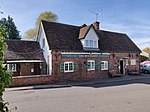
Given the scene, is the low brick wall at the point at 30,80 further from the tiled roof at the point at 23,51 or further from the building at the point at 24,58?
the tiled roof at the point at 23,51

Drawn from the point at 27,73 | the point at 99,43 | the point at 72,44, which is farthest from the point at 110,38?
the point at 27,73

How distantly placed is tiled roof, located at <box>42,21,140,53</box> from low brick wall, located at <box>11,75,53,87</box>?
368 cm

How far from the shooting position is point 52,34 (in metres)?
23.3

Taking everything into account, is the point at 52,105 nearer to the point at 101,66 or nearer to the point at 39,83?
the point at 39,83

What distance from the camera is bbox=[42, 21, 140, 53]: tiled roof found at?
22781 mm

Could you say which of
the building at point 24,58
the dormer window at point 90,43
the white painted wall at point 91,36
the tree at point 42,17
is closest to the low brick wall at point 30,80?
the building at point 24,58

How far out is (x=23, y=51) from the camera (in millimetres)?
23391

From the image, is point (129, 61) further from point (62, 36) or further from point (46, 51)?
point (46, 51)

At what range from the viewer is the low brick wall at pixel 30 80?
18.7 meters

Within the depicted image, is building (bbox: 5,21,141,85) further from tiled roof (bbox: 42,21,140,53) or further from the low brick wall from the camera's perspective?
the low brick wall

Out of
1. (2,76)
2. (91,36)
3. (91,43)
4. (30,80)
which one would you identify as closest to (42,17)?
(91,36)

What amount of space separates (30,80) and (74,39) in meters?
8.67

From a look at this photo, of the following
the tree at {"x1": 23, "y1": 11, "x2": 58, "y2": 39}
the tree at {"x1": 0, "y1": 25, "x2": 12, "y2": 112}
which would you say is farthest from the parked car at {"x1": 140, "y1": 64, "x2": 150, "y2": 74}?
the tree at {"x1": 0, "y1": 25, "x2": 12, "y2": 112}

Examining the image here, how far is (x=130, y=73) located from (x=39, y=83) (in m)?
15.6
